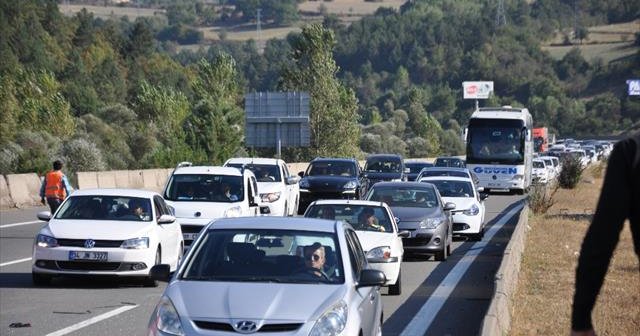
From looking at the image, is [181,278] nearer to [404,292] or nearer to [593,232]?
[593,232]

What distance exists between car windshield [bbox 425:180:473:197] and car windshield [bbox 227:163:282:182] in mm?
4765

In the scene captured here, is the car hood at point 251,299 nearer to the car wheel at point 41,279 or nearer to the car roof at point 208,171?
the car wheel at point 41,279

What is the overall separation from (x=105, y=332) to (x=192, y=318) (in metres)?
4.79

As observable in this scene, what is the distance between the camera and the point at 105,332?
1323 centimetres

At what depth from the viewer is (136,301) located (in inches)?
641

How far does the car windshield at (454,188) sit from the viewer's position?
29406 millimetres

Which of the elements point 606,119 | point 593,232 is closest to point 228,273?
point 593,232

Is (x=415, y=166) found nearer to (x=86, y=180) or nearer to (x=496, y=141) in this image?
(x=496, y=141)

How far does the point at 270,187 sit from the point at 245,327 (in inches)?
924

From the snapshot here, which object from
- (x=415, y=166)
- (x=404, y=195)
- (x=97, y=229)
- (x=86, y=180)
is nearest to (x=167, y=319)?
(x=97, y=229)

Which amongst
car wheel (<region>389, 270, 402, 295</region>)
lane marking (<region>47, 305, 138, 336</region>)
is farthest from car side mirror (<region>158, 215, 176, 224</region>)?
car wheel (<region>389, 270, 402, 295</region>)

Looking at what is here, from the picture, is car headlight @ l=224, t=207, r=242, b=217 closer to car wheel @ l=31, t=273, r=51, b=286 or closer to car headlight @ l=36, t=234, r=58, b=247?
car wheel @ l=31, t=273, r=51, b=286

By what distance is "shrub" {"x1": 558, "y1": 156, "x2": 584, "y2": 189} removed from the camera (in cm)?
5559

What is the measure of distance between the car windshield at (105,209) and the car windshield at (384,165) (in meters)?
27.8
